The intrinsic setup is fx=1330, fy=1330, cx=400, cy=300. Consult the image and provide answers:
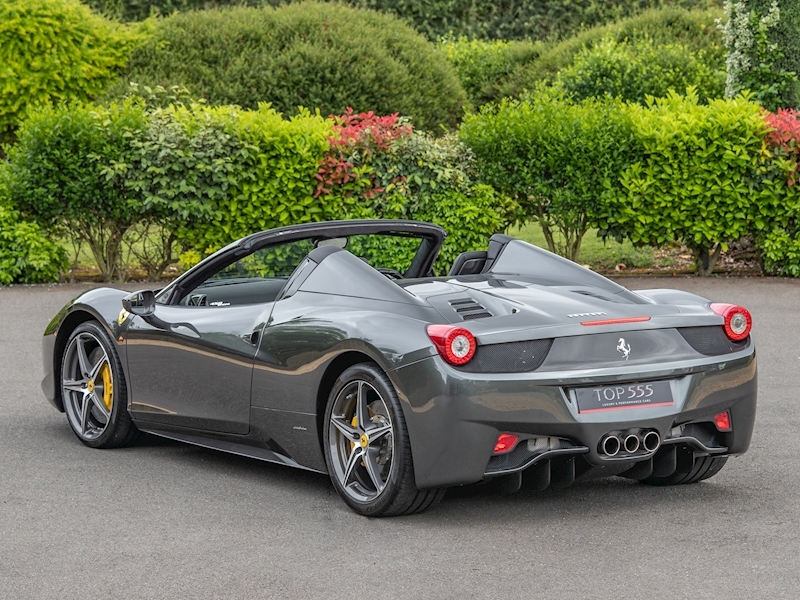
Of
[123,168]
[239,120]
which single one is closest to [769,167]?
[239,120]

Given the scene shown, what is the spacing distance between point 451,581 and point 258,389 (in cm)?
178

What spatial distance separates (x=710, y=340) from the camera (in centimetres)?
576

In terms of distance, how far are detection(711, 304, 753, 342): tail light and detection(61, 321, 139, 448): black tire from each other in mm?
3233

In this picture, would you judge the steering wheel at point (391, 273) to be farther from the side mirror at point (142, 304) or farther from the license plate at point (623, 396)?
the license plate at point (623, 396)

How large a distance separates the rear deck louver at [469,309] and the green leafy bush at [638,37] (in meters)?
18.4

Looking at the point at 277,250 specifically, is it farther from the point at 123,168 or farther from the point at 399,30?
the point at 399,30

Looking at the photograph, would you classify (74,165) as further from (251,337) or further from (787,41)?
(787,41)

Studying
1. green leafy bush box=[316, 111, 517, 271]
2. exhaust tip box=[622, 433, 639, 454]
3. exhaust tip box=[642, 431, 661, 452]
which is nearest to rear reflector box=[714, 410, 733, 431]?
exhaust tip box=[642, 431, 661, 452]

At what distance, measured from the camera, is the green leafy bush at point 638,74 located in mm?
19828

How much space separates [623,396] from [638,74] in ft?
50.6

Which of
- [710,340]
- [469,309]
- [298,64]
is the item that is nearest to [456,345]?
[469,309]

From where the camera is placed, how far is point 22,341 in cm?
1120

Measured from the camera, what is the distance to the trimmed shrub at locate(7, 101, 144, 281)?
14.1m

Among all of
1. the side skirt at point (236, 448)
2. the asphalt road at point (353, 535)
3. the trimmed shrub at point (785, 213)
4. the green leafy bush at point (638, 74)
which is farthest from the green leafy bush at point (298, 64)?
the asphalt road at point (353, 535)
